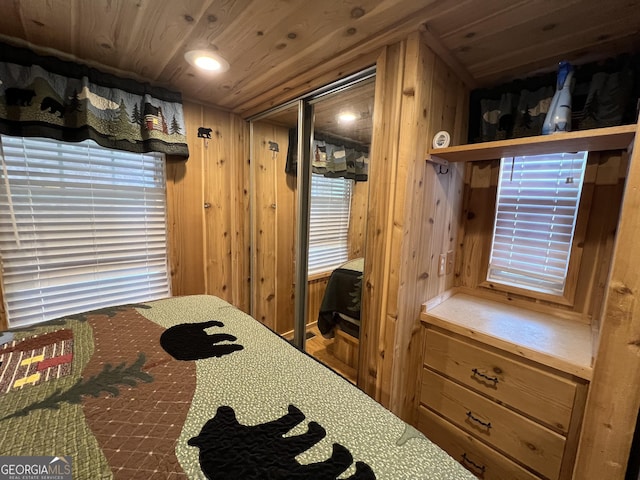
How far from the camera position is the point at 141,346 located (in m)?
1.06

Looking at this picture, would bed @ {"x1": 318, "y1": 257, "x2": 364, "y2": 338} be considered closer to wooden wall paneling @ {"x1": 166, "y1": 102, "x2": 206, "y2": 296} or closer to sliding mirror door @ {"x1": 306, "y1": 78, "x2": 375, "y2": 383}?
sliding mirror door @ {"x1": 306, "y1": 78, "x2": 375, "y2": 383}

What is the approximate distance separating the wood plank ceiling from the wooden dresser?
1.40 m

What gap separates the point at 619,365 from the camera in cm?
88

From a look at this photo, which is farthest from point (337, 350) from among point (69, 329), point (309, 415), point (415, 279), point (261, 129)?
point (261, 129)

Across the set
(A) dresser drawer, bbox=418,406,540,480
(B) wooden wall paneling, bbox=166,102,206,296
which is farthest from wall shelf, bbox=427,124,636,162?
(B) wooden wall paneling, bbox=166,102,206,296

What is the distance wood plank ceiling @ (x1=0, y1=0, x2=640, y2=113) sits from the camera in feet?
3.47

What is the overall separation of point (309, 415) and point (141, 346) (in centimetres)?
78

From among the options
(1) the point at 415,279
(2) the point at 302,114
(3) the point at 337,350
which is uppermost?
(2) the point at 302,114

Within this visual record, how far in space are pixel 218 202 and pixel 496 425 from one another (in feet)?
7.96

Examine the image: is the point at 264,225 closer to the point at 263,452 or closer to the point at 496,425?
the point at 263,452

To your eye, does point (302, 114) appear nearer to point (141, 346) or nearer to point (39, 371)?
point (141, 346)

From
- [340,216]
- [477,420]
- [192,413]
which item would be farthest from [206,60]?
[477,420]

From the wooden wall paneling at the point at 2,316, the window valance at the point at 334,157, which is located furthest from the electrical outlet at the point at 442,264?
the wooden wall paneling at the point at 2,316

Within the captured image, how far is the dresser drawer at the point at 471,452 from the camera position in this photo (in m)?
1.21
